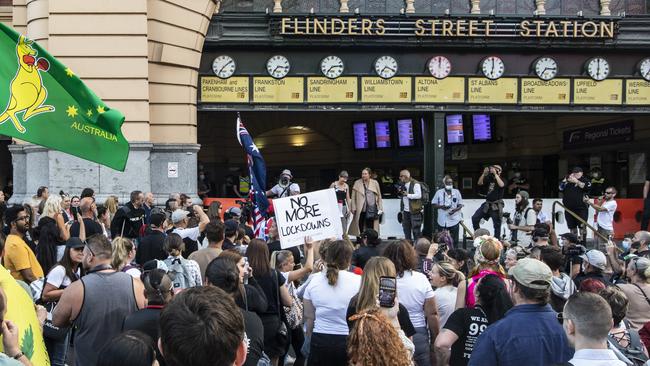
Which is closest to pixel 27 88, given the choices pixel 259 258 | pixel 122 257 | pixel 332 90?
pixel 122 257

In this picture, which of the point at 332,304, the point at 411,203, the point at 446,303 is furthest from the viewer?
the point at 411,203

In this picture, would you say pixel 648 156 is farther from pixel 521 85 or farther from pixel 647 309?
pixel 647 309

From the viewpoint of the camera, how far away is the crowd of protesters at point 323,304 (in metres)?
3.15

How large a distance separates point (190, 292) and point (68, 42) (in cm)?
1502

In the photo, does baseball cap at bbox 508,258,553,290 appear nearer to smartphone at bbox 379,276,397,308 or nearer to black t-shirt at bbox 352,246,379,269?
smartphone at bbox 379,276,397,308

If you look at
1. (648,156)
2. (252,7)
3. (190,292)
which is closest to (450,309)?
(190,292)

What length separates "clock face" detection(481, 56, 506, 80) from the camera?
19484 mm

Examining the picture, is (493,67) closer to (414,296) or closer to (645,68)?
(645,68)

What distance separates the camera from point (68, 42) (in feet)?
54.2

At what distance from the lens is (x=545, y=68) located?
64.4ft

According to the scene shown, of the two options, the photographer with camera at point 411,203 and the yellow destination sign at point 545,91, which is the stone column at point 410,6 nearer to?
the yellow destination sign at point 545,91

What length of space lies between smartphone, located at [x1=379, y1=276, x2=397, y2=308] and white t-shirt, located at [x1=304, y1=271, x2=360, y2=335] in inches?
45.2

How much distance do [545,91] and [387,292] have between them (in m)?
16.2

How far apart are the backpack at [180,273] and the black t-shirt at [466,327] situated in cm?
245
